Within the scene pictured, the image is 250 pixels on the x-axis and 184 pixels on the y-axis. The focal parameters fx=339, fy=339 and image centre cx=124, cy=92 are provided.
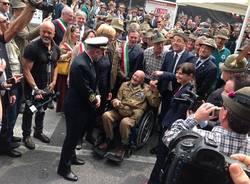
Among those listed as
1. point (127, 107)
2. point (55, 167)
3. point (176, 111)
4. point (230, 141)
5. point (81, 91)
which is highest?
point (230, 141)

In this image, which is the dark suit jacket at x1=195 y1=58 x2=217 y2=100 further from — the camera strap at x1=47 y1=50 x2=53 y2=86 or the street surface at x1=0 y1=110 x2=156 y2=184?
the camera strap at x1=47 y1=50 x2=53 y2=86

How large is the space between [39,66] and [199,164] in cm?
341

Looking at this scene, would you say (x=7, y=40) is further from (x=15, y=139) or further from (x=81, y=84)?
(x=15, y=139)

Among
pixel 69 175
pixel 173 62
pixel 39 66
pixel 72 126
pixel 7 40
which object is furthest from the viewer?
pixel 173 62

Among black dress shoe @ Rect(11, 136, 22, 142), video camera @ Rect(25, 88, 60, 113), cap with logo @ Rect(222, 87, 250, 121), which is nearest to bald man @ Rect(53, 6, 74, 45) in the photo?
video camera @ Rect(25, 88, 60, 113)

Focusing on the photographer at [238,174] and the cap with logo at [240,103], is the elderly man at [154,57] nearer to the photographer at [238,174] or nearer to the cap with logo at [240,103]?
the cap with logo at [240,103]

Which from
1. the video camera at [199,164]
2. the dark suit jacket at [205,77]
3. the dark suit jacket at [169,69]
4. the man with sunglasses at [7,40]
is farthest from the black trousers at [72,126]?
the video camera at [199,164]

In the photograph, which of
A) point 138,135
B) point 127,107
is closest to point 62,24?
point 127,107

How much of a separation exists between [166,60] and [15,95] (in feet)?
7.28

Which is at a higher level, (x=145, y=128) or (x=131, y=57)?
(x=131, y=57)

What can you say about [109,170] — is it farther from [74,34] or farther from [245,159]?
[245,159]

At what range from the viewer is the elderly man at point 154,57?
16.9 feet

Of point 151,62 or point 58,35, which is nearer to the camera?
point 151,62

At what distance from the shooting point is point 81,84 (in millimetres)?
3740
